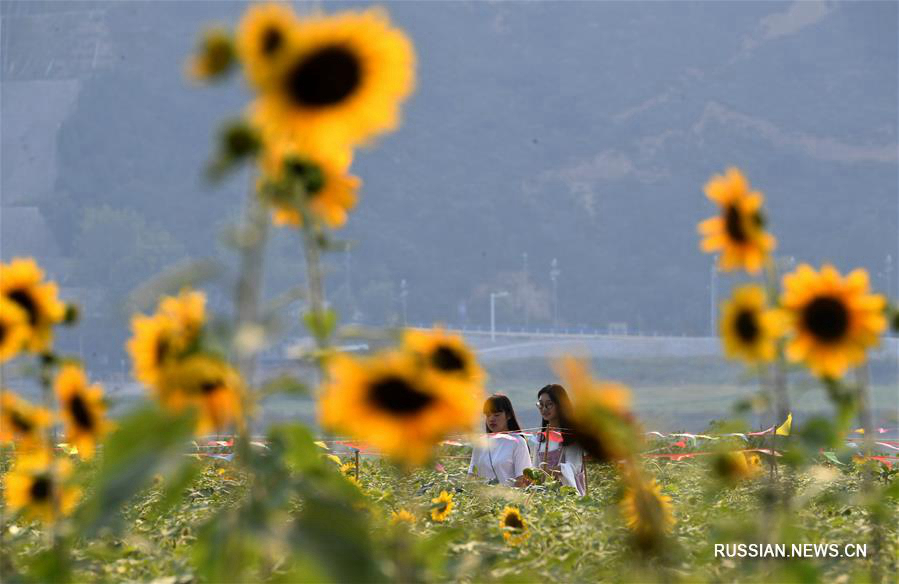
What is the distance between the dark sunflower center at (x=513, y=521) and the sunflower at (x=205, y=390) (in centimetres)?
96

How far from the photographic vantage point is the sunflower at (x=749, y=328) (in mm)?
1034

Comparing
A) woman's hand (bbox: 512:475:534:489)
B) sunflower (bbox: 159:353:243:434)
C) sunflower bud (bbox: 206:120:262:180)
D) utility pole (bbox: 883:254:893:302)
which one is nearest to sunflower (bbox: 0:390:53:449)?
sunflower (bbox: 159:353:243:434)

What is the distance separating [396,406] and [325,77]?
0.19 m

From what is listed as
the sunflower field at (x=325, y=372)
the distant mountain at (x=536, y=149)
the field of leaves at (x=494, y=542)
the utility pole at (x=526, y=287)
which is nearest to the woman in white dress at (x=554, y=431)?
the field of leaves at (x=494, y=542)

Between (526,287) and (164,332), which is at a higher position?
(526,287)

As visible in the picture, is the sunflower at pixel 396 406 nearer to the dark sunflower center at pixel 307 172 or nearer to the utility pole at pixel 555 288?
the dark sunflower center at pixel 307 172

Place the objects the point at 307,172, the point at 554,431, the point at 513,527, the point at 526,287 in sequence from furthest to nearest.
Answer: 1. the point at 526,287
2. the point at 554,431
3. the point at 513,527
4. the point at 307,172

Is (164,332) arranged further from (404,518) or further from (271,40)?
(404,518)

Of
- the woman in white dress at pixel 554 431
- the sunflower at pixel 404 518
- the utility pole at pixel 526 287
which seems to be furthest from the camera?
the utility pole at pixel 526 287

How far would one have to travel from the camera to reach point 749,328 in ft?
3.42

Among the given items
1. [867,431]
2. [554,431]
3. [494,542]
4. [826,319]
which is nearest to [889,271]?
[554,431]

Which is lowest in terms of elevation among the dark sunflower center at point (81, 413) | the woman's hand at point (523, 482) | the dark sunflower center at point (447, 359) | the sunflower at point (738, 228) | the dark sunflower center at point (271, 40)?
the woman's hand at point (523, 482)

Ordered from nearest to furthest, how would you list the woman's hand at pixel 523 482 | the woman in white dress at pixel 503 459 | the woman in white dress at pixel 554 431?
the woman's hand at pixel 523 482, the woman in white dress at pixel 503 459, the woman in white dress at pixel 554 431

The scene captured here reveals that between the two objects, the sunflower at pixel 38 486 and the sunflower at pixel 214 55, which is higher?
the sunflower at pixel 214 55
